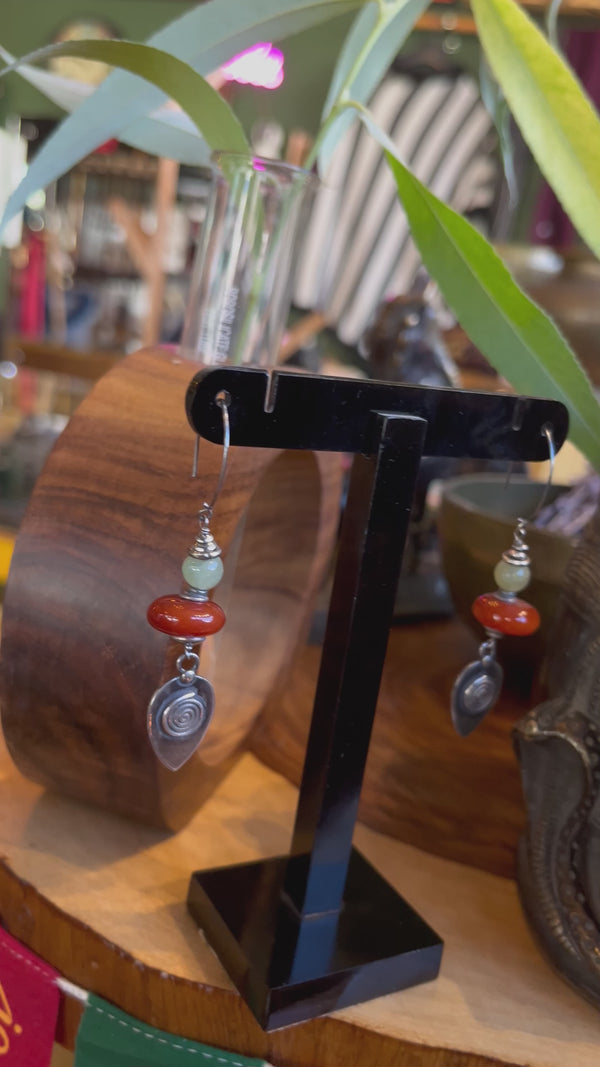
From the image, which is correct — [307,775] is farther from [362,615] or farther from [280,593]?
[280,593]

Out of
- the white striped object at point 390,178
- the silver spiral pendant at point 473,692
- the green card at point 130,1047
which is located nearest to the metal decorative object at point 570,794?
the silver spiral pendant at point 473,692

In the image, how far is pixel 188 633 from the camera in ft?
1.28

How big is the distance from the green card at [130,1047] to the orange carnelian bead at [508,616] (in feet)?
0.82

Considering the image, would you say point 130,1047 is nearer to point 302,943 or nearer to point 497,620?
point 302,943

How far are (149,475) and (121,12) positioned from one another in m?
4.58

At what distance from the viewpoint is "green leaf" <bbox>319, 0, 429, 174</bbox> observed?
0.58 metres

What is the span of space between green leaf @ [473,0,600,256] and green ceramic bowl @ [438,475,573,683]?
0.71ft

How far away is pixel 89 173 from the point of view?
4.50 metres

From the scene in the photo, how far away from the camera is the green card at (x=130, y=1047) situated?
17.1 inches

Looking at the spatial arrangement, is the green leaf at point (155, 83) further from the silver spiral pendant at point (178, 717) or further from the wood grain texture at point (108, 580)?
the silver spiral pendant at point (178, 717)

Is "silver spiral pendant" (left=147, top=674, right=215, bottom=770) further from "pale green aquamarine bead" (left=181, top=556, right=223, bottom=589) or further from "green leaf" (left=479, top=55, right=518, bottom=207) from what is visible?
"green leaf" (left=479, top=55, right=518, bottom=207)

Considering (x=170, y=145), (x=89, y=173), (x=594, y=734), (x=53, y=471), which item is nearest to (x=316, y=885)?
(x=594, y=734)

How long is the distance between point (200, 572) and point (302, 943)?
21 cm

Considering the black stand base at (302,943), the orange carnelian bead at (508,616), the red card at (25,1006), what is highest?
the orange carnelian bead at (508,616)
